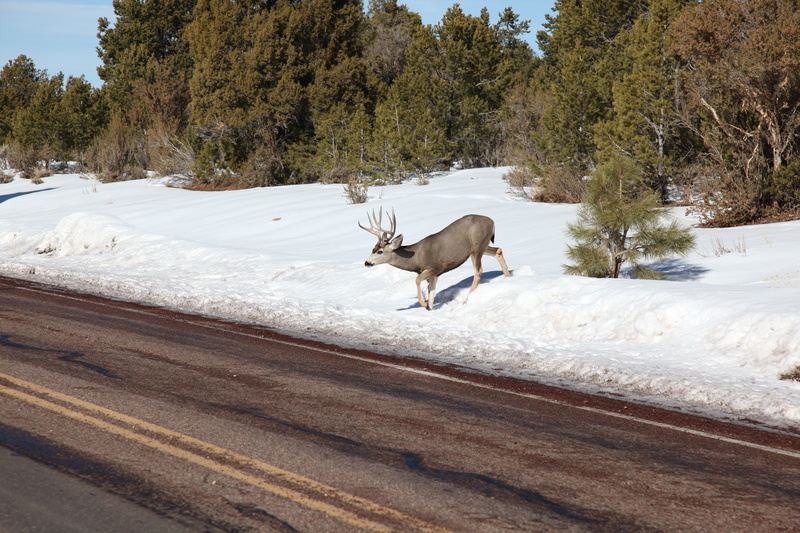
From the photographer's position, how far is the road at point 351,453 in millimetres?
4340

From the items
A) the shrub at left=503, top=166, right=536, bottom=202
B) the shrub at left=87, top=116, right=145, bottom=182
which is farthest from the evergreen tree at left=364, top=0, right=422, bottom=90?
the shrub at left=503, top=166, right=536, bottom=202

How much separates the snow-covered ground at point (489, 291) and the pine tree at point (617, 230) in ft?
3.30

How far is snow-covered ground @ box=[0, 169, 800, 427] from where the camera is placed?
8.95 m

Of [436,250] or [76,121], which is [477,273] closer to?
[436,250]

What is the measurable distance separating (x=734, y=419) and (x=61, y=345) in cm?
816

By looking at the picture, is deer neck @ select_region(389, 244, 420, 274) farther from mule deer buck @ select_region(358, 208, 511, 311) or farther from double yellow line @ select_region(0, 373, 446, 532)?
double yellow line @ select_region(0, 373, 446, 532)

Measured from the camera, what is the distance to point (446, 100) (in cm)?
3866

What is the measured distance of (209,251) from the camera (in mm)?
20422

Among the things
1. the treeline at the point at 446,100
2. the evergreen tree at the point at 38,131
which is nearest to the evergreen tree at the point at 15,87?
→ the treeline at the point at 446,100

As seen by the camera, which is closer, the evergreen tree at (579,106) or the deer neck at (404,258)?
the deer neck at (404,258)

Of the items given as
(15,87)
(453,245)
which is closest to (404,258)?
(453,245)

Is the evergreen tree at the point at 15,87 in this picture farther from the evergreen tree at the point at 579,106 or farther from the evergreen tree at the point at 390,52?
the evergreen tree at the point at 579,106

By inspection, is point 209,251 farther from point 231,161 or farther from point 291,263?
point 231,161

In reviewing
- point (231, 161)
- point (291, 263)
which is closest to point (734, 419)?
point (291, 263)
